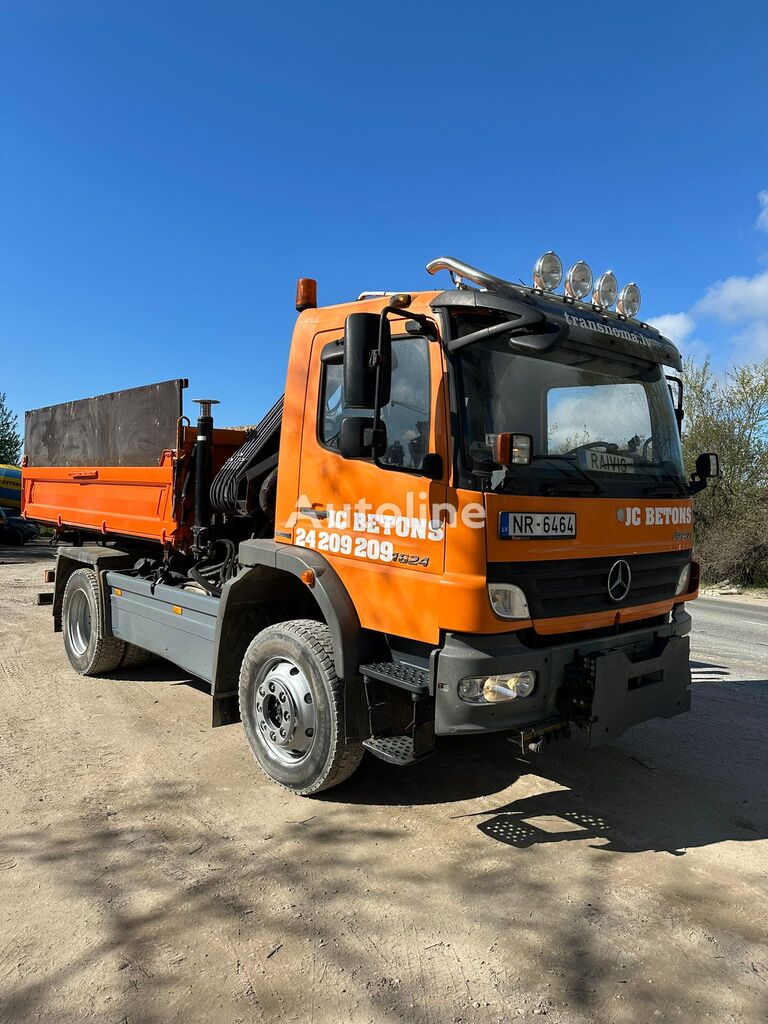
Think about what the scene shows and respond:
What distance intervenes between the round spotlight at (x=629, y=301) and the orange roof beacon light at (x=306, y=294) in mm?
1978

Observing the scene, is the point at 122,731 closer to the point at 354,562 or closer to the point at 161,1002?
the point at 354,562

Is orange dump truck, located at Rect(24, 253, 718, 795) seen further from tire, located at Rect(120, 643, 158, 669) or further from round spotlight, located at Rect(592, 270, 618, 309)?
tire, located at Rect(120, 643, 158, 669)

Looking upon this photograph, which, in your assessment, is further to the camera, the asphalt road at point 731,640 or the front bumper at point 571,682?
the asphalt road at point 731,640

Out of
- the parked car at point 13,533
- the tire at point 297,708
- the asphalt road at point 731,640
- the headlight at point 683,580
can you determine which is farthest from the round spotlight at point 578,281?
the parked car at point 13,533

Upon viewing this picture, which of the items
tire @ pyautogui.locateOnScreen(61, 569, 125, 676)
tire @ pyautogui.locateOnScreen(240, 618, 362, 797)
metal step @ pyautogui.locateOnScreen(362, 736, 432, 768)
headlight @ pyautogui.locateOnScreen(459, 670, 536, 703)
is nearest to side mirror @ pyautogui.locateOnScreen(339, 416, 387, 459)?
tire @ pyautogui.locateOnScreen(240, 618, 362, 797)

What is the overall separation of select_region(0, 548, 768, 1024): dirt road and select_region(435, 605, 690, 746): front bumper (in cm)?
67

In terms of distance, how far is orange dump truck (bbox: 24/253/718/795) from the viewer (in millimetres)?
3348

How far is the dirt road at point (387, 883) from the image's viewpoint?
2.52 meters

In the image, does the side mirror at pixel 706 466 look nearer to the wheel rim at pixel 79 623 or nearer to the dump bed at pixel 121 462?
the dump bed at pixel 121 462

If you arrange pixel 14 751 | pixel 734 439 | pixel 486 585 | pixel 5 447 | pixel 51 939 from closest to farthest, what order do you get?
pixel 51 939, pixel 486 585, pixel 14 751, pixel 734 439, pixel 5 447

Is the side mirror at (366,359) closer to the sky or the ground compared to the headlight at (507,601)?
closer to the sky

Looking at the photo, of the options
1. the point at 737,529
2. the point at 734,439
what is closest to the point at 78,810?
the point at 737,529

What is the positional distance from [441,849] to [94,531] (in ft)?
16.7

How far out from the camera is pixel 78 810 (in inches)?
156
